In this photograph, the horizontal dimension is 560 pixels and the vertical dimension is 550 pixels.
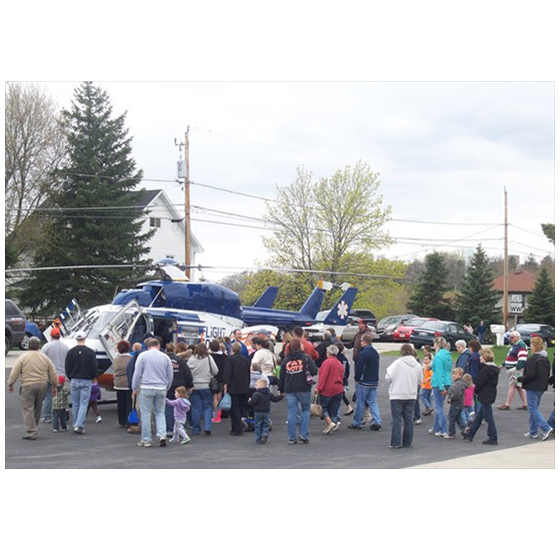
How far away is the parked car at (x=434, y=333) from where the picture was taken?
34.1 m

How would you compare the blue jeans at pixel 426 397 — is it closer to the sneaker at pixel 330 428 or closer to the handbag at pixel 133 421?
the sneaker at pixel 330 428

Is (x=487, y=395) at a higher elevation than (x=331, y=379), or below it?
below

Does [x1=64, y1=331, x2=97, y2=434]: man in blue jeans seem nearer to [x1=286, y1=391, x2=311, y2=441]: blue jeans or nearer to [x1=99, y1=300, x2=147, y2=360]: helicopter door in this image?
[x1=99, y1=300, x2=147, y2=360]: helicopter door

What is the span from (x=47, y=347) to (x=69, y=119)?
1113 inches

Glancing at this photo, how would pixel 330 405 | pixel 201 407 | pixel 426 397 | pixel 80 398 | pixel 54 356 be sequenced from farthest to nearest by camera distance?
pixel 426 397, pixel 54 356, pixel 330 405, pixel 201 407, pixel 80 398

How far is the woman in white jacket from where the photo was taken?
11648 mm

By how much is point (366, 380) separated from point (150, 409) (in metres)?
3.94

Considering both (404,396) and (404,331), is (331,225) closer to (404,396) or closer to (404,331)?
(404,331)

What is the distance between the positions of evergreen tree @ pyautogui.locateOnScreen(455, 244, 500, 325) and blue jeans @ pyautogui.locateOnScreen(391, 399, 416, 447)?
41148mm

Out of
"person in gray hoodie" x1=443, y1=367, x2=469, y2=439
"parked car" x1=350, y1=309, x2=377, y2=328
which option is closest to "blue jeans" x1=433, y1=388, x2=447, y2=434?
"person in gray hoodie" x1=443, y1=367, x2=469, y2=439

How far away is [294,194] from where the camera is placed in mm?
49719

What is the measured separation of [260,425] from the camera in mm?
12039

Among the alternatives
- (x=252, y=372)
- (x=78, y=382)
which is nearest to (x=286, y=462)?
(x=252, y=372)

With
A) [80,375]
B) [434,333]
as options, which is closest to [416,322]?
[434,333]
